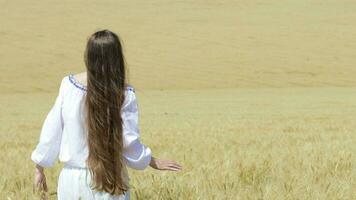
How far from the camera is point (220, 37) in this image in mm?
41031

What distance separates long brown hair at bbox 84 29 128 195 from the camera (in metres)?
2.90

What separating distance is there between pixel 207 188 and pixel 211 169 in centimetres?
53

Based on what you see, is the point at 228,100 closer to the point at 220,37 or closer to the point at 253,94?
the point at 253,94

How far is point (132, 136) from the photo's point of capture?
9.80 ft

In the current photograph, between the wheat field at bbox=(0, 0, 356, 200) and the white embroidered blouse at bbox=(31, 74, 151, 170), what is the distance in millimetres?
416

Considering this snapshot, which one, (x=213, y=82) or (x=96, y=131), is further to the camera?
(x=213, y=82)

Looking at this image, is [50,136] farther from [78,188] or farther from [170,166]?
[170,166]

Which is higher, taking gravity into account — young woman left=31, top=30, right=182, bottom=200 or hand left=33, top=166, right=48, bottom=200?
young woman left=31, top=30, right=182, bottom=200

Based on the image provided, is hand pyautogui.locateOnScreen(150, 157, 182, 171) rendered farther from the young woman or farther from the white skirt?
the white skirt

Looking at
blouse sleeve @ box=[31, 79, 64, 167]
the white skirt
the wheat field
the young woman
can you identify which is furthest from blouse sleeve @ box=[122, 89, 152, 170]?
the wheat field

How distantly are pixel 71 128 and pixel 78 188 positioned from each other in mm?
224

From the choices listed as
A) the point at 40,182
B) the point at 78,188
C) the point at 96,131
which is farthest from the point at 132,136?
the point at 40,182

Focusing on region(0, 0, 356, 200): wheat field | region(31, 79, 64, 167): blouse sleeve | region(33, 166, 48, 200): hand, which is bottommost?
region(0, 0, 356, 200): wheat field

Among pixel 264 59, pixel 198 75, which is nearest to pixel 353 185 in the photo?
pixel 198 75
